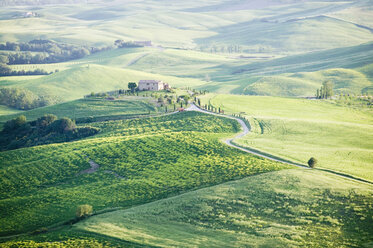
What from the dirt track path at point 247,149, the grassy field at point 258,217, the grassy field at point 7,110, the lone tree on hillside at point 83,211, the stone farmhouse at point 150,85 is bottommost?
the lone tree on hillside at point 83,211

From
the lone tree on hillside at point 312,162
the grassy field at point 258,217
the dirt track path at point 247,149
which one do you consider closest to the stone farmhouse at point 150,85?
the dirt track path at point 247,149

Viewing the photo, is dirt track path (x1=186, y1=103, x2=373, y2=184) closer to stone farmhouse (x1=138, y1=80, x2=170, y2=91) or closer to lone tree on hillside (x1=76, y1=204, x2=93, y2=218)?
stone farmhouse (x1=138, y1=80, x2=170, y2=91)

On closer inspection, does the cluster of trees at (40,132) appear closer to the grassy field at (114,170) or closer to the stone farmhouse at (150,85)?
the grassy field at (114,170)

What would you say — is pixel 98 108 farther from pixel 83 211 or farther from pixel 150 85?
pixel 83 211

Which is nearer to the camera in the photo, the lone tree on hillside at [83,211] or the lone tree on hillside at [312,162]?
the lone tree on hillside at [83,211]

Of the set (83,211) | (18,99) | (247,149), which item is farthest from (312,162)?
(18,99)

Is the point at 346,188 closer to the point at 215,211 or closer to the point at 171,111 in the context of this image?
the point at 215,211

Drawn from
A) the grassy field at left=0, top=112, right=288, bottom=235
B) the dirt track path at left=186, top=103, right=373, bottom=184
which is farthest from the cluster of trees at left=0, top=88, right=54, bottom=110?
the dirt track path at left=186, top=103, right=373, bottom=184
